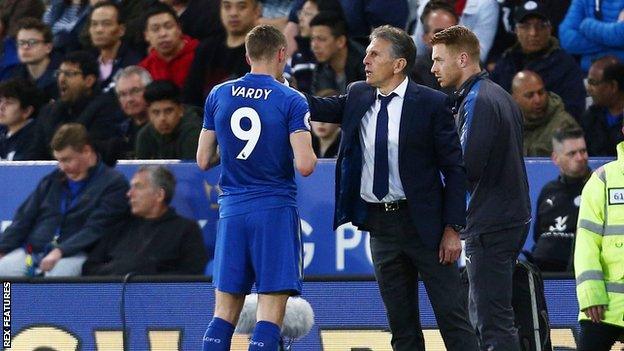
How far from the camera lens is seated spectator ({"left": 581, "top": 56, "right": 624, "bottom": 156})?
11.1 m

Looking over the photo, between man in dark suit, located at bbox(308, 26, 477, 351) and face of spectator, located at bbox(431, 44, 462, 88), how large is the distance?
7.9 inches

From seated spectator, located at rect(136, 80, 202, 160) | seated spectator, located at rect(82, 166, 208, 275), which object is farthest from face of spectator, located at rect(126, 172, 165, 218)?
seated spectator, located at rect(136, 80, 202, 160)

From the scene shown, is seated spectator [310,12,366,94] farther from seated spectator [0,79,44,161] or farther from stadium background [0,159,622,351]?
seated spectator [0,79,44,161]

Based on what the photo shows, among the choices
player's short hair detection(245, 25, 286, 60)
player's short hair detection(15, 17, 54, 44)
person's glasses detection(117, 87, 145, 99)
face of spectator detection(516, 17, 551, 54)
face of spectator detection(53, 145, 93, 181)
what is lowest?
face of spectator detection(53, 145, 93, 181)

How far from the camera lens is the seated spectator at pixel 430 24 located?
448 inches

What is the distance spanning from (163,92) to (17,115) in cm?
187

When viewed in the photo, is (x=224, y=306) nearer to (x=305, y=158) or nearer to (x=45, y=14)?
(x=305, y=158)

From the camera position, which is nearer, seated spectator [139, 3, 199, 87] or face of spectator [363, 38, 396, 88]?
face of spectator [363, 38, 396, 88]

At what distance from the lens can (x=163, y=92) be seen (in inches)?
453

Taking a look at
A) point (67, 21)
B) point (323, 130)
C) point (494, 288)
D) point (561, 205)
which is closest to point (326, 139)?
point (323, 130)

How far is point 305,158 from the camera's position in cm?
721

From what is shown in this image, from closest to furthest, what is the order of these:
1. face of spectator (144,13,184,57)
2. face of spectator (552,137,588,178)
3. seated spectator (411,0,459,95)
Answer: face of spectator (552,137,588,178) → seated spectator (411,0,459,95) → face of spectator (144,13,184,57)

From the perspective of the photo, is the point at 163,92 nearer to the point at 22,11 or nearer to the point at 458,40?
the point at 22,11

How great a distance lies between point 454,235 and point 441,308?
16.8 inches
